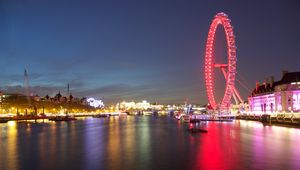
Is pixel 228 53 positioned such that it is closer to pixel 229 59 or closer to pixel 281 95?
pixel 229 59

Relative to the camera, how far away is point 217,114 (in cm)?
10944

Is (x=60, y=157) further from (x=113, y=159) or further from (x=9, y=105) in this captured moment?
(x=9, y=105)

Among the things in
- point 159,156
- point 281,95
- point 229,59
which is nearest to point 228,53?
point 229,59

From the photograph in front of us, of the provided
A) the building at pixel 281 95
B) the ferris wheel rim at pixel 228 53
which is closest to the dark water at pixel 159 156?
the ferris wheel rim at pixel 228 53

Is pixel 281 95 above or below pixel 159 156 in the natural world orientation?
above

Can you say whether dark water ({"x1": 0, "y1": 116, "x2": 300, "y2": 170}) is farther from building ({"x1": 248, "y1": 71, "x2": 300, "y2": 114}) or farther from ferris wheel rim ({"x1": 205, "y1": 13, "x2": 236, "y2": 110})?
building ({"x1": 248, "y1": 71, "x2": 300, "y2": 114})

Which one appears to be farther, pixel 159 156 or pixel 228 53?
pixel 228 53

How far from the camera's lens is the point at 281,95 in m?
95.0

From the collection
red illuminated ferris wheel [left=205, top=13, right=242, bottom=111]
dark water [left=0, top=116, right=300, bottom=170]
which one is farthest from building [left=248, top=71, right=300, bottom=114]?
dark water [left=0, top=116, right=300, bottom=170]

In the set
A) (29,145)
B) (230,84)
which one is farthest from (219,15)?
(29,145)

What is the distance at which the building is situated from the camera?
9112 centimetres

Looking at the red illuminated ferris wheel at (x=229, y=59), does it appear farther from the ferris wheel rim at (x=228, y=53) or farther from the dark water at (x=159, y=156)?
the dark water at (x=159, y=156)

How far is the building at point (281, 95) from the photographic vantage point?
91.1 meters

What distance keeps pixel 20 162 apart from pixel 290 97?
7246cm
